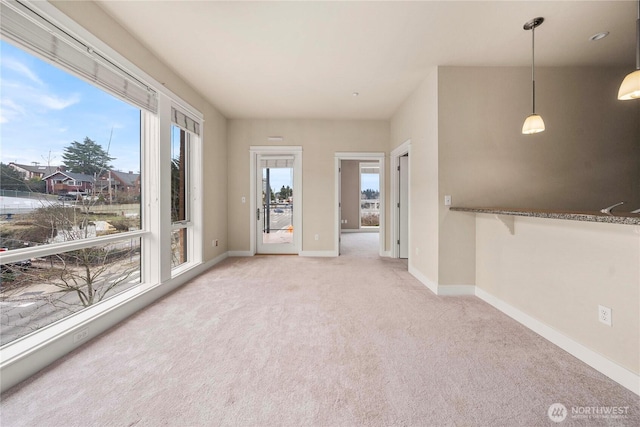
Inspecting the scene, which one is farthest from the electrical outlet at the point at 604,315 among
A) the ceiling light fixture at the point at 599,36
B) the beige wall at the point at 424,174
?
the ceiling light fixture at the point at 599,36

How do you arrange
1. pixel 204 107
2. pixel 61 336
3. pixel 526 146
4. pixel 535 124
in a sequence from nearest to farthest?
pixel 61 336, pixel 535 124, pixel 526 146, pixel 204 107

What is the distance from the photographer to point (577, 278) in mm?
1757

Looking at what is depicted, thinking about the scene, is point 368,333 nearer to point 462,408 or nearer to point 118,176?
point 462,408

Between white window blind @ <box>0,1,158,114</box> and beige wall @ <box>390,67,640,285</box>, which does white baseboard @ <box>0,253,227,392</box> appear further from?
beige wall @ <box>390,67,640,285</box>

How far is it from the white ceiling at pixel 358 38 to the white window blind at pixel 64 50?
0.48m

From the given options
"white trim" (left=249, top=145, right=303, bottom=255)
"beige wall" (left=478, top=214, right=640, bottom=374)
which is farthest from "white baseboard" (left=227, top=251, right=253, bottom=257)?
"beige wall" (left=478, top=214, right=640, bottom=374)

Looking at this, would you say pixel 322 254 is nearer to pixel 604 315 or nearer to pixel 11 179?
pixel 604 315

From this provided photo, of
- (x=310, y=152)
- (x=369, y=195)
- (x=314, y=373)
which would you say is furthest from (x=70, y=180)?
(x=369, y=195)

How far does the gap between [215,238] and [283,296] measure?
2.18 metres

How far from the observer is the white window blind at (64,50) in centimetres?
149

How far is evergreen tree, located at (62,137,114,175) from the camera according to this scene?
1929 mm

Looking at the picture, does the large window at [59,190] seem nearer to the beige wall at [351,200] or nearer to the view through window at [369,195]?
the beige wall at [351,200]

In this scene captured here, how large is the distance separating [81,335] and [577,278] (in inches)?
151

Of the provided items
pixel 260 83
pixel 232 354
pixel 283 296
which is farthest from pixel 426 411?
pixel 260 83
